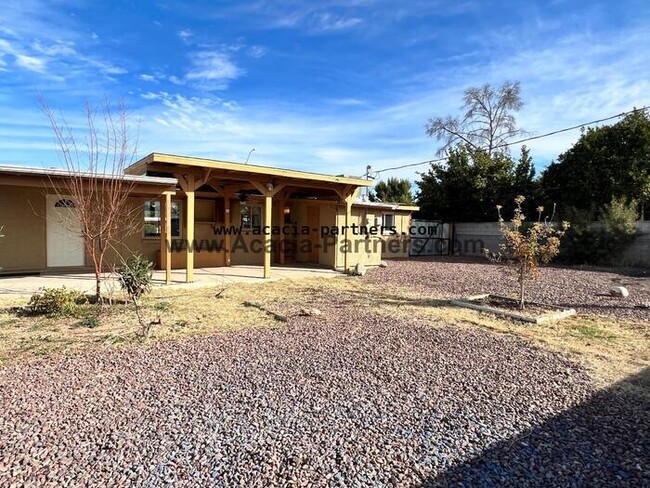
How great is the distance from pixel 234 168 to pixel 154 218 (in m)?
3.84

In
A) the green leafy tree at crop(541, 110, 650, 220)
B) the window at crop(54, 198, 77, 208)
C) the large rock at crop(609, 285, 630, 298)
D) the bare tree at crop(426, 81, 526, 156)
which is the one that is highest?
the bare tree at crop(426, 81, 526, 156)

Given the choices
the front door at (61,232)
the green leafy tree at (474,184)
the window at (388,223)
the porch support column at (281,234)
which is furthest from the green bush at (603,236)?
the front door at (61,232)

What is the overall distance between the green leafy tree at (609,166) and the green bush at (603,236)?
64cm

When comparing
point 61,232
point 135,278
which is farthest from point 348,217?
point 61,232

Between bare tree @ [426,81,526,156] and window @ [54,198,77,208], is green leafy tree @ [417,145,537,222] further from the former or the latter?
window @ [54,198,77,208]

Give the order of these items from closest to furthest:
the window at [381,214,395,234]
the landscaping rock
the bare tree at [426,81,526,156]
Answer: the landscaping rock
the window at [381,214,395,234]
the bare tree at [426,81,526,156]

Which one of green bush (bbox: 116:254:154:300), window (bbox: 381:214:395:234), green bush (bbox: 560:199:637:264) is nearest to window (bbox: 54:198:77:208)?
green bush (bbox: 116:254:154:300)

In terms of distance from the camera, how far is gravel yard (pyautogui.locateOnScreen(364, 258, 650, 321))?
739 cm

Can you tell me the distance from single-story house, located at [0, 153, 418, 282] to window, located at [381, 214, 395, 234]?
56 mm

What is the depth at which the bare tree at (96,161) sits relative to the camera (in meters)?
6.50

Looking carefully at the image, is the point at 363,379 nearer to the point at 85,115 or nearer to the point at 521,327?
the point at 521,327

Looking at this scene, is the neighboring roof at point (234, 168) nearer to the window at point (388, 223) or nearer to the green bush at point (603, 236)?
the window at point (388, 223)

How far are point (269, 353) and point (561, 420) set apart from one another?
2734mm

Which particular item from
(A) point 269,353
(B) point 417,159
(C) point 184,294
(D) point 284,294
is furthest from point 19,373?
(B) point 417,159
